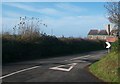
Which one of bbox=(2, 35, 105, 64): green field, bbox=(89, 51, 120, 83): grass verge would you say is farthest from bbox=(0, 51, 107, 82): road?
bbox=(2, 35, 105, 64): green field

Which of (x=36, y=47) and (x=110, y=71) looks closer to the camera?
(x=110, y=71)

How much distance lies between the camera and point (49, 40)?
37438 millimetres

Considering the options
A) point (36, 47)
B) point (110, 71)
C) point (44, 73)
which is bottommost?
point (44, 73)

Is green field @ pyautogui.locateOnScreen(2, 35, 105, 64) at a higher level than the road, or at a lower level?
higher

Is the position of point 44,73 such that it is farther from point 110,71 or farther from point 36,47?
point 36,47

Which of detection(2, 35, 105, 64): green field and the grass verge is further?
detection(2, 35, 105, 64): green field

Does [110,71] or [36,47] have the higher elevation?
[36,47]

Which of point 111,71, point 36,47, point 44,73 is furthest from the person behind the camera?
point 36,47

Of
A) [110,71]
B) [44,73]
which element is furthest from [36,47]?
[110,71]

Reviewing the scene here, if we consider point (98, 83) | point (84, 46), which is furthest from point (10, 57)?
point (84, 46)

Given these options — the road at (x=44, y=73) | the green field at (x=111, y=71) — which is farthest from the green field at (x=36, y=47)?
the green field at (x=111, y=71)

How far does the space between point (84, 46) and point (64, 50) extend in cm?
1037

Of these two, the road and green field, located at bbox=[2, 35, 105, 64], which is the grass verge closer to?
the road

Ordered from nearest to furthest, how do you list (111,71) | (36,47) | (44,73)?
1. (111,71)
2. (44,73)
3. (36,47)
